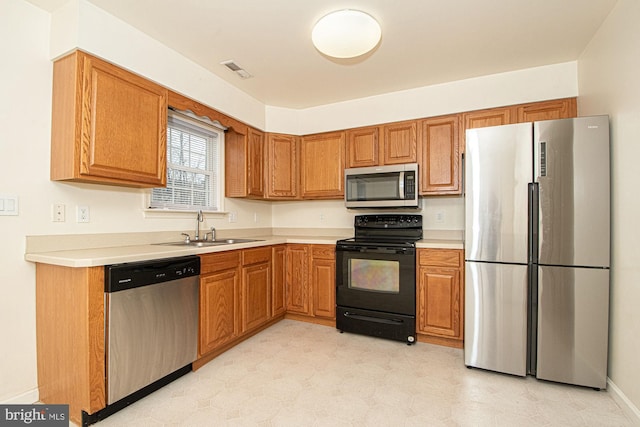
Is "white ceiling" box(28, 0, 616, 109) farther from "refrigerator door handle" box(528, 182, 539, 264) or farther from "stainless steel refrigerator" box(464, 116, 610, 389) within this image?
"refrigerator door handle" box(528, 182, 539, 264)

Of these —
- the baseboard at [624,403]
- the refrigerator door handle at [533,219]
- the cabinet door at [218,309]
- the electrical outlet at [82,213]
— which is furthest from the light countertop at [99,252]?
the baseboard at [624,403]

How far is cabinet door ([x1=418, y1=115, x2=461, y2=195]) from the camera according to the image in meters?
3.04

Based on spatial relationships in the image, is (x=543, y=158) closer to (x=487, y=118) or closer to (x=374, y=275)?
(x=487, y=118)

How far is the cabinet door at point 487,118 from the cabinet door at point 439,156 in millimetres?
71

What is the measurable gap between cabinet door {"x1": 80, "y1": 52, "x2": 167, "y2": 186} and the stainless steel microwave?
1851mm

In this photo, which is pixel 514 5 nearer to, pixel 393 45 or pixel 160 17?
pixel 393 45

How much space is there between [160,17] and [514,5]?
7.52 feet

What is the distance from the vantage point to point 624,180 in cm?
190

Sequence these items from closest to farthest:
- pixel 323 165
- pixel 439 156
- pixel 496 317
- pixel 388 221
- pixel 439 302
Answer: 1. pixel 496 317
2. pixel 439 302
3. pixel 439 156
4. pixel 388 221
5. pixel 323 165

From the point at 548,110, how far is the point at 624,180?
3.69ft

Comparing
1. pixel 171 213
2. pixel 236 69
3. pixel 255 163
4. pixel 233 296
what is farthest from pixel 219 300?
pixel 236 69

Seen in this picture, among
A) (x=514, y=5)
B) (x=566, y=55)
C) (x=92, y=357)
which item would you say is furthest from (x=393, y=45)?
(x=92, y=357)

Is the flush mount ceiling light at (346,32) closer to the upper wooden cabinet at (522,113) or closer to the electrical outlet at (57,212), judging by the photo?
the upper wooden cabinet at (522,113)

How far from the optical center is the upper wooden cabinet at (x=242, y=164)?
3373 millimetres
